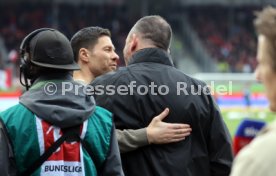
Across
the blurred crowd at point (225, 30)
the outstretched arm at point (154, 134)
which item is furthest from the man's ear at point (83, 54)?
the blurred crowd at point (225, 30)

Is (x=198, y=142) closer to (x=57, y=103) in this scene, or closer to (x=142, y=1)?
(x=57, y=103)

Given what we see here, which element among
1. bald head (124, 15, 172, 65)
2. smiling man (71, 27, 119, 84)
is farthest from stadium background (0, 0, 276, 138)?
bald head (124, 15, 172, 65)

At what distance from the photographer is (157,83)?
339cm

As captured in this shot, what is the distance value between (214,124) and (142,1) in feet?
97.6

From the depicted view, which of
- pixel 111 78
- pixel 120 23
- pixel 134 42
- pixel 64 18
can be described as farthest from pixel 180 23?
pixel 111 78

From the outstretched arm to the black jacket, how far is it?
0.16 feet

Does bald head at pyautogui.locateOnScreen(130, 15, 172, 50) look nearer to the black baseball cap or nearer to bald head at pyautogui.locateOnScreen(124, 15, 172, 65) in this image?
bald head at pyautogui.locateOnScreen(124, 15, 172, 65)

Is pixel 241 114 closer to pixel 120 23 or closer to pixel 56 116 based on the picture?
pixel 56 116

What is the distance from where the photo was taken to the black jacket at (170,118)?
3352 mm

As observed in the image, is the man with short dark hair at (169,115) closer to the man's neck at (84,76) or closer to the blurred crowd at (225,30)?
the man's neck at (84,76)

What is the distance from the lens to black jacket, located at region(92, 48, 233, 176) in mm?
3352

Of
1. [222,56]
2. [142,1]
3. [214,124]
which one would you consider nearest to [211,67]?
[222,56]

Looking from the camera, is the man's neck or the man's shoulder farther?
the man's neck

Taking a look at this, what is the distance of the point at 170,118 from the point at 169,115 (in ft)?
0.06
